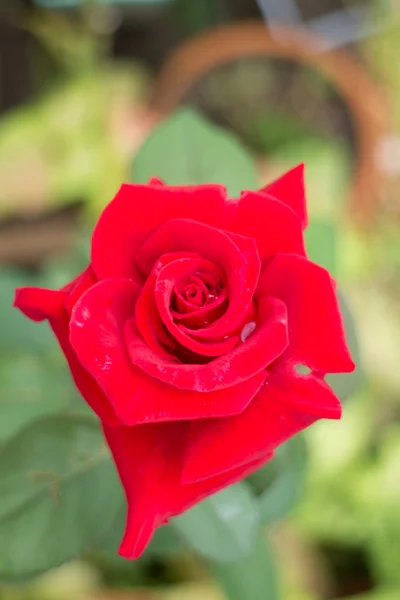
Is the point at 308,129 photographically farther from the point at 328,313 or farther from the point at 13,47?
the point at 328,313

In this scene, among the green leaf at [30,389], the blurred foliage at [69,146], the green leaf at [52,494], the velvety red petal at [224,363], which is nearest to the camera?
the velvety red petal at [224,363]

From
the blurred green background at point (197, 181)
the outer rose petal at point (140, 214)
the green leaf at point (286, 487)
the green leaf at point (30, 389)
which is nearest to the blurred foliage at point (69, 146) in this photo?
the blurred green background at point (197, 181)

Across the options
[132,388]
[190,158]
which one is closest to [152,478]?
[132,388]

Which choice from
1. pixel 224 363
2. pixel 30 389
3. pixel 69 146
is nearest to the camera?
pixel 224 363

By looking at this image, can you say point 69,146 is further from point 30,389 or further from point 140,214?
point 140,214

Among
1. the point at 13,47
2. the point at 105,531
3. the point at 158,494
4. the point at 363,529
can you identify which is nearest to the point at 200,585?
the point at 363,529

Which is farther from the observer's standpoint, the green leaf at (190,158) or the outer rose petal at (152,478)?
the green leaf at (190,158)

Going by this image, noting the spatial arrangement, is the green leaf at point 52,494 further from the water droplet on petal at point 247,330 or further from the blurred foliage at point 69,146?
the blurred foliage at point 69,146
